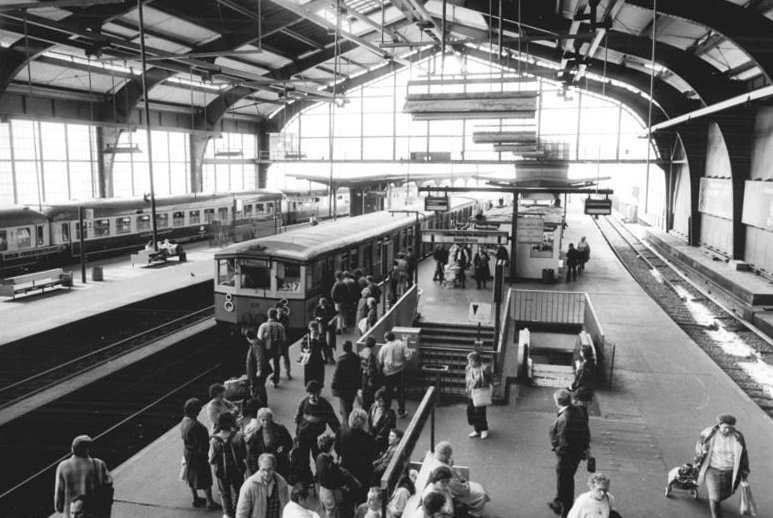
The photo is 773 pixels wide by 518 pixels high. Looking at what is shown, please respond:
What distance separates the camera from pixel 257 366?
972 cm

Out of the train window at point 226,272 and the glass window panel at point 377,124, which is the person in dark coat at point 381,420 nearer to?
the train window at point 226,272

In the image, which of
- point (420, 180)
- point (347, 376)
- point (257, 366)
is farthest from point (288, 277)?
point (420, 180)

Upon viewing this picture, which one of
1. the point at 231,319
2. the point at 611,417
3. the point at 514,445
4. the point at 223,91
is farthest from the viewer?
the point at 223,91

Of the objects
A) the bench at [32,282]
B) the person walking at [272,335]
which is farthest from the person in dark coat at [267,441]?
the bench at [32,282]

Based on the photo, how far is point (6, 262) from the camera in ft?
69.1

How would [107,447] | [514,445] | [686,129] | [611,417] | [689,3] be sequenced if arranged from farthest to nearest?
1. [686,129]
2. [689,3]
3. [107,447]
4. [611,417]
5. [514,445]

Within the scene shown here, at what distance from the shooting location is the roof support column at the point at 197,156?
37.3 m

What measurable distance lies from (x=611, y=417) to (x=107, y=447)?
26.3 feet

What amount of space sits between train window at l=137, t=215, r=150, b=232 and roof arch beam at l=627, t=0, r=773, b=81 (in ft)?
71.3

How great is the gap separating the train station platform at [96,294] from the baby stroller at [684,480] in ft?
42.5

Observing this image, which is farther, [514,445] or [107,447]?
[107,447]

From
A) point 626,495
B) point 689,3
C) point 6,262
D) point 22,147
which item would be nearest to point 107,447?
point 626,495

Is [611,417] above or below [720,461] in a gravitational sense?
below

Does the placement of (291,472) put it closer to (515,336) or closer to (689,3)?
(515,336)
